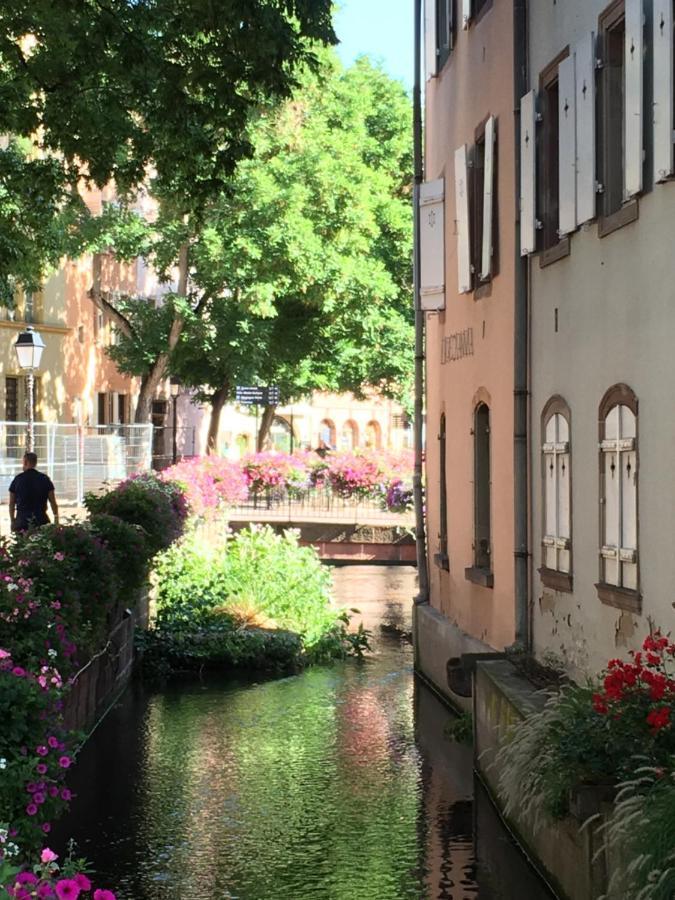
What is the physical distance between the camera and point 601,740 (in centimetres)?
833

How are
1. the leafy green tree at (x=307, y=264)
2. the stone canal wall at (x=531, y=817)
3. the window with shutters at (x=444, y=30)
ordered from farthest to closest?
the leafy green tree at (x=307, y=264)
the window with shutters at (x=444, y=30)
the stone canal wall at (x=531, y=817)

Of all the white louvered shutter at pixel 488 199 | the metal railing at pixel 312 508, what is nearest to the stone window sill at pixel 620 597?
the white louvered shutter at pixel 488 199

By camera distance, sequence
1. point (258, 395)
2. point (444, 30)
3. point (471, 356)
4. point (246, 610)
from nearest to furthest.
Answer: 1. point (471, 356)
2. point (444, 30)
3. point (246, 610)
4. point (258, 395)

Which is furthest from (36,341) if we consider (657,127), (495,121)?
(657,127)

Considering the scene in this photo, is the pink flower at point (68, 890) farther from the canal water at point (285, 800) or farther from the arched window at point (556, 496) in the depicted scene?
the arched window at point (556, 496)

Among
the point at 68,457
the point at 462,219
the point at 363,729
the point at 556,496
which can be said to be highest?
the point at 462,219

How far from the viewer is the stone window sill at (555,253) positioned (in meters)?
13.3

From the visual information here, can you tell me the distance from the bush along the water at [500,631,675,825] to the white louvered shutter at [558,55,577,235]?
15.2ft

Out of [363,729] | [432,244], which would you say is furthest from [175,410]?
[363,729]

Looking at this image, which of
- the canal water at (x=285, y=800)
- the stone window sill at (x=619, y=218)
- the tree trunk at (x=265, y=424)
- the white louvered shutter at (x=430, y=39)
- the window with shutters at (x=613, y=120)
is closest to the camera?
the canal water at (x=285, y=800)

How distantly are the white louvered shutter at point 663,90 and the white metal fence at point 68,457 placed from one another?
1914 centimetres

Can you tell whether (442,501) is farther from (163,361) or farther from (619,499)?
(163,361)

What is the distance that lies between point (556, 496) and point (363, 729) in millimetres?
3382

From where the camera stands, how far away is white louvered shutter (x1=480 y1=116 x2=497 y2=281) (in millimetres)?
16281
